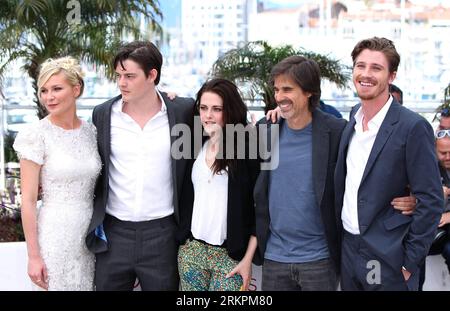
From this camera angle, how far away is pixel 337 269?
3.00m

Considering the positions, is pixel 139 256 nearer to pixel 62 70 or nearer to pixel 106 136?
pixel 106 136

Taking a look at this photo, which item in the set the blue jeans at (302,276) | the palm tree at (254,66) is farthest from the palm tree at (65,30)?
the blue jeans at (302,276)

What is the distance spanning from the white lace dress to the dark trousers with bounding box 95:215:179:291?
144 millimetres

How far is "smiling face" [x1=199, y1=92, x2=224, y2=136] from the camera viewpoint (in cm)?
307

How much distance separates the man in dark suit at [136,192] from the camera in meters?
3.20

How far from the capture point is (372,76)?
2807 millimetres

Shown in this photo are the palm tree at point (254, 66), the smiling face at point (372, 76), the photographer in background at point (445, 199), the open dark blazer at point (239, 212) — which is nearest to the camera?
the smiling face at point (372, 76)

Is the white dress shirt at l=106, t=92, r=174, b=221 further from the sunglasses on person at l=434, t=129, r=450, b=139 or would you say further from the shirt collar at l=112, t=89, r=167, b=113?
the sunglasses on person at l=434, t=129, r=450, b=139

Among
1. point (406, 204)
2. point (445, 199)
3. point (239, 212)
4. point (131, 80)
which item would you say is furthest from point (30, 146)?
point (445, 199)

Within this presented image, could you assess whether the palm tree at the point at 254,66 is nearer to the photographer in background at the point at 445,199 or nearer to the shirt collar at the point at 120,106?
the photographer in background at the point at 445,199

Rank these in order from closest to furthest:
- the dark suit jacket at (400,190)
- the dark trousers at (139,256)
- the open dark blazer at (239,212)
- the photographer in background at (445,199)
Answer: the dark suit jacket at (400,190)
the open dark blazer at (239,212)
the dark trousers at (139,256)
the photographer in background at (445,199)

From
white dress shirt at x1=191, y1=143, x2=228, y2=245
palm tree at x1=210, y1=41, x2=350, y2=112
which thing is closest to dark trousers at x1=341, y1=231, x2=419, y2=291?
white dress shirt at x1=191, y1=143, x2=228, y2=245

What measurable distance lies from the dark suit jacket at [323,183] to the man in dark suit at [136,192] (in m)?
0.47
